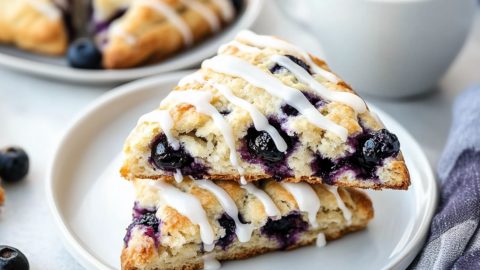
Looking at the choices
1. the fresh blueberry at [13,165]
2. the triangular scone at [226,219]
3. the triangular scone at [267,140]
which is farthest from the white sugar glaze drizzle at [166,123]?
the fresh blueberry at [13,165]

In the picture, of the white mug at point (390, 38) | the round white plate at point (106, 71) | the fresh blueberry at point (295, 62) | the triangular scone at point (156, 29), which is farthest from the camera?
the triangular scone at point (156, 29)

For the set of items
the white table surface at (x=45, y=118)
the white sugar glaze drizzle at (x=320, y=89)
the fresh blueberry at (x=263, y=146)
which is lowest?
the white table surface at (x=45, y=118)

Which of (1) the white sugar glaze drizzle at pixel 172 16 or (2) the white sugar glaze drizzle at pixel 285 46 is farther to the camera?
(1) the white sugar glaze drizzle at pixel 172 16

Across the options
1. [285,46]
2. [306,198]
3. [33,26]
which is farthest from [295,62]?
[33,26]

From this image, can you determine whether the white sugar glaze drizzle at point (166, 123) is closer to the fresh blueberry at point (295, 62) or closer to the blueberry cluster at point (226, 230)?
the blueberry cluster at point (226, 230)

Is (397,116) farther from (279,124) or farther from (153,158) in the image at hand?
(153,158)

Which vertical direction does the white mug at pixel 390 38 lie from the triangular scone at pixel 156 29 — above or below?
above

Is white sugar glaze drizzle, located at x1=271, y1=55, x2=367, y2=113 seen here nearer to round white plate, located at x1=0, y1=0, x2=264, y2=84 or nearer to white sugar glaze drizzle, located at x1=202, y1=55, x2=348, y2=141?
white sugar glaze drizzle, located at x1=202, y1=55, x2=348, y2=141
